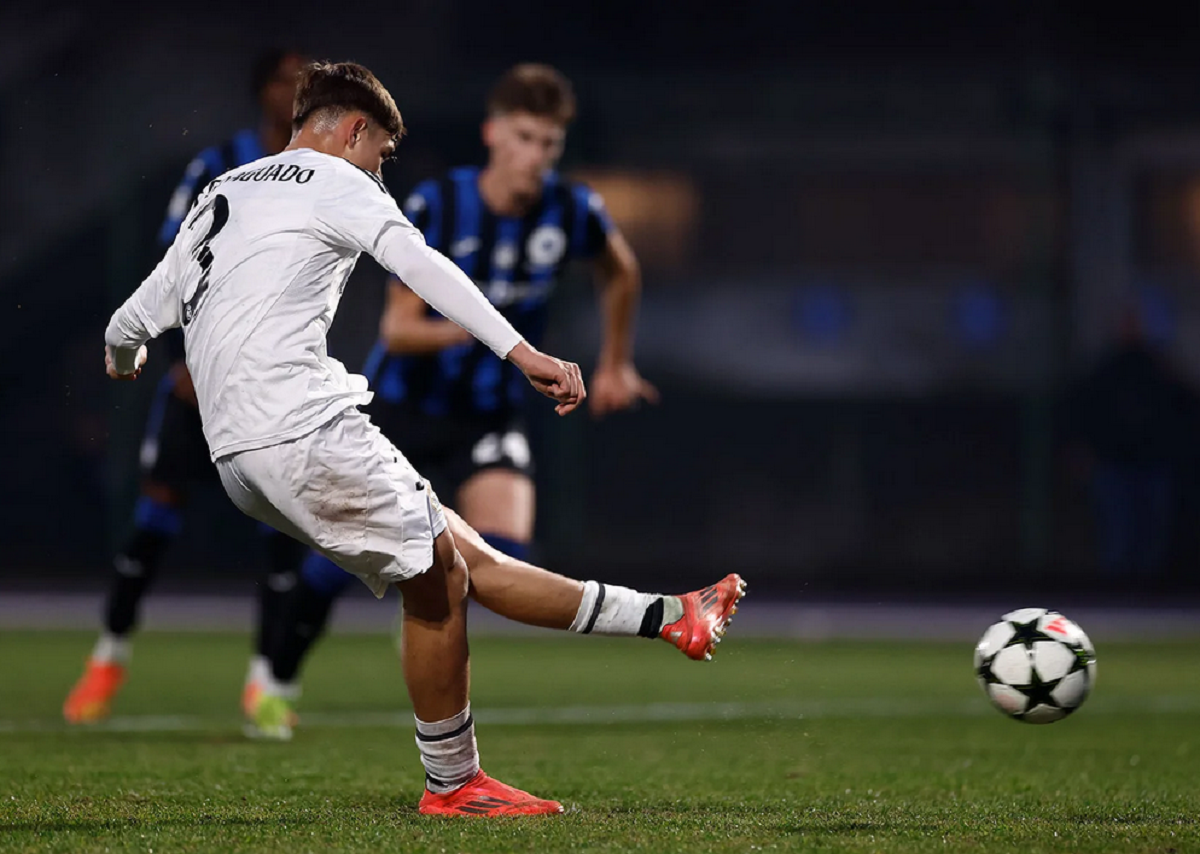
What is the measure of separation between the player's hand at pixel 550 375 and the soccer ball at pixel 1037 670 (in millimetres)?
1772

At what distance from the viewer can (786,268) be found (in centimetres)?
1725

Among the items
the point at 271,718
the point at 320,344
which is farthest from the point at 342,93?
the point at 271,718

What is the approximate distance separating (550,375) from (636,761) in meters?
2.35

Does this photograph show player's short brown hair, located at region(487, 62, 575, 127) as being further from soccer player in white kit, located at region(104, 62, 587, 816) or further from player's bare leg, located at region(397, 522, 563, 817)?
player's bare leg, located at region(397, 522, 563, 817)

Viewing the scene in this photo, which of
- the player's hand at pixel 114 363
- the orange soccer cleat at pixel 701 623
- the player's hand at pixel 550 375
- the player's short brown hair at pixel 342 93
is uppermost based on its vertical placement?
the player's short brown hair at pixel 342 93

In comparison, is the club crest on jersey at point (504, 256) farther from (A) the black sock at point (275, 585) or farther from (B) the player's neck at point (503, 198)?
(A) the black sock at point (275, 585)

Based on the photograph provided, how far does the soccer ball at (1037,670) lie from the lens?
5285 millimetres

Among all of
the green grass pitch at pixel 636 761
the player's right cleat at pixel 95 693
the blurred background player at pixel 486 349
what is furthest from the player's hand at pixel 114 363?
the player's right cleat at pixel 95 693

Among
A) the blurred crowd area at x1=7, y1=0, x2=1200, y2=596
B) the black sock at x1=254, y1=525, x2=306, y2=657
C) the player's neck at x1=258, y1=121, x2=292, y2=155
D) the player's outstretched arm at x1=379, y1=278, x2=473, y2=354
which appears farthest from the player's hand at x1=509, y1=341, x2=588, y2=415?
the blurred crowd area at x1=7, y1=0, x2=1200, y2=596

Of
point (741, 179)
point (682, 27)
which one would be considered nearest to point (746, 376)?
point (741, 179)

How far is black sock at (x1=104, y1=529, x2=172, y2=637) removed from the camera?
7.45 metres

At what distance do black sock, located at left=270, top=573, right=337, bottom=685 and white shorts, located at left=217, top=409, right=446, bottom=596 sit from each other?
8.37 ft

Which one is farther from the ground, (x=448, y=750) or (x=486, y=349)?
(x=486, y=349)

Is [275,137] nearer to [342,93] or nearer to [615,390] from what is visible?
[615,390]
